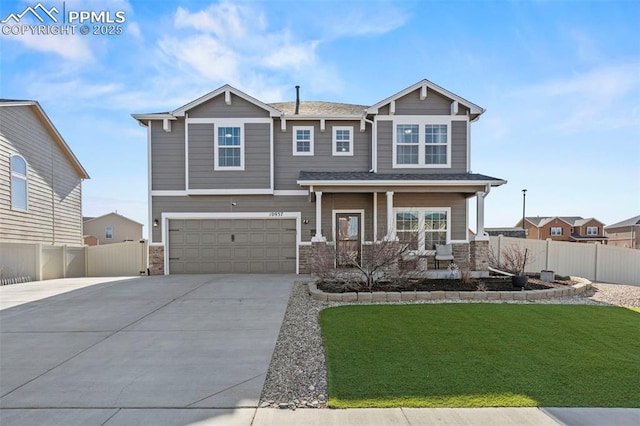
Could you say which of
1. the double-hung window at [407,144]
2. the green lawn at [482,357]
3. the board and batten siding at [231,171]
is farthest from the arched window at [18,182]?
the double-hung window at [407,144]

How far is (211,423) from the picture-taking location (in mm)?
2949

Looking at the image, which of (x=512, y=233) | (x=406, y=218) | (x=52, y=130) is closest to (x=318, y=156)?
(x=406, y=218)

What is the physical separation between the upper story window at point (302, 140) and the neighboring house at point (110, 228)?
101 feet

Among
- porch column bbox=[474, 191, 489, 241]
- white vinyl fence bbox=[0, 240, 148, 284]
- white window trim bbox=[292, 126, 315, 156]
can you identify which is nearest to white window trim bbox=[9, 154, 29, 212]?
white vinyl fence bbox=[0, 240, 148, 284]

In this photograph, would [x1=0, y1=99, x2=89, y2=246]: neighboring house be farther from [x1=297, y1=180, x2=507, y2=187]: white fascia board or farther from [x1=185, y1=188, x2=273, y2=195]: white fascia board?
[x1=297, y1=180, x2=507, y2=187]: white fascia board

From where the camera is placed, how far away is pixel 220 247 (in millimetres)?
12344

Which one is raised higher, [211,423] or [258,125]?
[258,125]

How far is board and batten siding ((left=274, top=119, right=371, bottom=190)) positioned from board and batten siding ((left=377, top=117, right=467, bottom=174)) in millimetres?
521

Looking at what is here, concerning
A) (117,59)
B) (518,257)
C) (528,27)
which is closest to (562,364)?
(518,257)

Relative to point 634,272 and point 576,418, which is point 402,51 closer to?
point 576,418

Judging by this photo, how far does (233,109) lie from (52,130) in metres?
8.73

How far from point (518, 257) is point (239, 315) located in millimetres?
7781

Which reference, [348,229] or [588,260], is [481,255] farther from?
[348,229]

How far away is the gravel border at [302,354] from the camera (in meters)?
3.38
